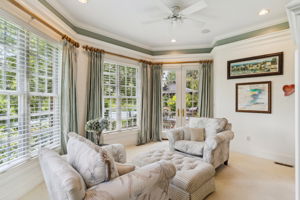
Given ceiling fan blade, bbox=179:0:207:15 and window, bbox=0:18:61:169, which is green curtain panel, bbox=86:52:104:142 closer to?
window, bbox=0:18:61:169

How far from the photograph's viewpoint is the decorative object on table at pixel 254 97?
133 inches

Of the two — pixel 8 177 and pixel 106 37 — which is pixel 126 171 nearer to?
pixel 8 177

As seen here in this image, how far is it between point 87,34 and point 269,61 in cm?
407

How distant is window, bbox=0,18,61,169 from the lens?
1.97 m

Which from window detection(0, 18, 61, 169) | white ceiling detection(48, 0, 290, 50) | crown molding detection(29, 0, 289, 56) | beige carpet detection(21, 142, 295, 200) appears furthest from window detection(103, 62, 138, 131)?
beige carpet detection(21, 142, 295, 200)

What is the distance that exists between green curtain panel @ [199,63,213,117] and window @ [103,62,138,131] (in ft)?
6.45

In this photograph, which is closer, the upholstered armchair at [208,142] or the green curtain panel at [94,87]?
the upholstered armchair at [208,142]

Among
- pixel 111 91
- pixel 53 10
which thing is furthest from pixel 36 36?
pixel 111 91

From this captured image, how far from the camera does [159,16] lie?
315 centimetres

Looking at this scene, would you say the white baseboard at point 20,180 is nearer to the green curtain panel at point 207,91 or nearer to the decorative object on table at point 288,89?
the green curtain panel at point 207,91

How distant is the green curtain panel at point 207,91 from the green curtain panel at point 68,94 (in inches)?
131

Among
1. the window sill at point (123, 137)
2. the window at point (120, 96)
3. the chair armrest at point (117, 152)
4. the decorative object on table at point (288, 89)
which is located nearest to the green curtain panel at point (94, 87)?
the window at point (120, 96)

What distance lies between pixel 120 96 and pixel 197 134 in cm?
222

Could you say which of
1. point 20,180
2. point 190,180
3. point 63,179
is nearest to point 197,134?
point 190,180
